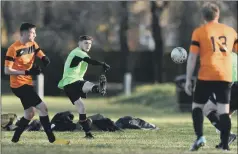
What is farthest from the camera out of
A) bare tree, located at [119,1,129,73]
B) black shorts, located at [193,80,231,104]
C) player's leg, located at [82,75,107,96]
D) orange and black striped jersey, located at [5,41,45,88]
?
bare tree, located at [119,1,129,73]

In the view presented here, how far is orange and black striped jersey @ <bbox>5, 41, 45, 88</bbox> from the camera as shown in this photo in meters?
12.8

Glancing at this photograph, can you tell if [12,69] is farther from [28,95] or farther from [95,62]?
[95,62]

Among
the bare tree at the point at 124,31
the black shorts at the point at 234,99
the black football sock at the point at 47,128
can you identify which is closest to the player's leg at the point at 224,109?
the black football sock at the point at 47,128

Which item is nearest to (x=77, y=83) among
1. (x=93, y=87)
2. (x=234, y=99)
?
(x=93, y=87)

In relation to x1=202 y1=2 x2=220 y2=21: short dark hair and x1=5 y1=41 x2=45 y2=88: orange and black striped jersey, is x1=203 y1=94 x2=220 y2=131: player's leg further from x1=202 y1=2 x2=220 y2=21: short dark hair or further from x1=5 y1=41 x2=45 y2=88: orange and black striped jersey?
x1=5 y1=41 x2=45 y2=88: orange and black striped jersey

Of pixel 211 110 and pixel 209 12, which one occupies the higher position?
pixel 209 12

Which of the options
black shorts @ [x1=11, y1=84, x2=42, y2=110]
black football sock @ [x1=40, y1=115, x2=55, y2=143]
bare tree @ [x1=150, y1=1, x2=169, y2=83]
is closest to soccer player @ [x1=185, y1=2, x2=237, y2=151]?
black football sock @ [x1=40, y1=115, x2=55, y2=143]

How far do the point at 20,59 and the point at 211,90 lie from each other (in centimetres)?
Result: 327

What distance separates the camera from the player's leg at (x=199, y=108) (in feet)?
37.8

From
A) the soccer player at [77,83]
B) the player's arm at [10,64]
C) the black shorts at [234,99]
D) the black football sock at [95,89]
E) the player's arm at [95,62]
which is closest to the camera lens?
the player's arm at [10,64]

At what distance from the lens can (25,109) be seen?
13.3 m

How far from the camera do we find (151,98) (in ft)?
102

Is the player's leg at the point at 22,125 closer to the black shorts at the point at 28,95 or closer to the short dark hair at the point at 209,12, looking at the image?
the black shorts at the point at 28,95

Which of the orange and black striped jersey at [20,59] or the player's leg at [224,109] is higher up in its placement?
the orange and black striped jersey at [20,59]
